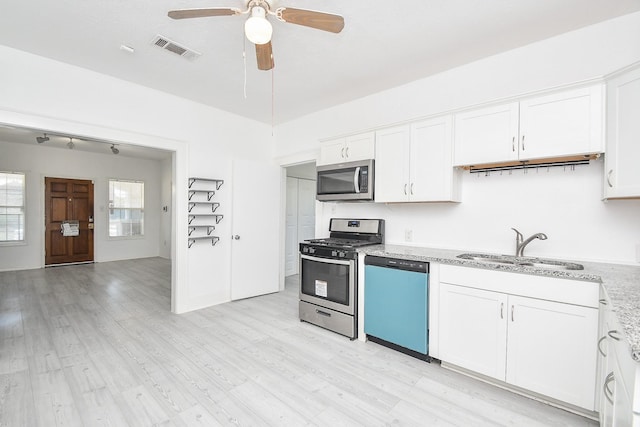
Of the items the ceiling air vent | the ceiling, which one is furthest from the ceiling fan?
the ceiling air vent

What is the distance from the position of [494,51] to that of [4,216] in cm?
905

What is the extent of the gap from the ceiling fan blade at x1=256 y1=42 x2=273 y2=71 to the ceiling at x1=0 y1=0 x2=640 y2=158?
1.06 feet

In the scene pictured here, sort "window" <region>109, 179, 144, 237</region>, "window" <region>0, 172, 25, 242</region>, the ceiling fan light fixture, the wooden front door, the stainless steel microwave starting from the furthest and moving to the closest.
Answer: "window" <region>109, 179, 144, 237</region> < the wooden front door < "window" <region>0, 172, 25, 242</region> < the stainless steel microwave < the ceiling fan light fixture

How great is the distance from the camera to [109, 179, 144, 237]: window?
24.6ft

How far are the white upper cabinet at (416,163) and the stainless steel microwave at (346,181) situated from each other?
106mm

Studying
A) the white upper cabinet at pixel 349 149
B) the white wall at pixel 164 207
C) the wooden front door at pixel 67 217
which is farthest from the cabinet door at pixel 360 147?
the wooden front door at pixel 67 217

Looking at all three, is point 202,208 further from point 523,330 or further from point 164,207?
point 164,207

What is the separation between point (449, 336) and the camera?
235cm

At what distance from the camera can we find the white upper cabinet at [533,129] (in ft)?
6.59

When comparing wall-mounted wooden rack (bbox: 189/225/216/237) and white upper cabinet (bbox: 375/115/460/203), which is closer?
white upper cabinet (bbox: 375/115/460/203)

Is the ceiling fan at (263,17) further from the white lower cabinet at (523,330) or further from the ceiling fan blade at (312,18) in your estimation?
the white lower cabinet at (523,330)

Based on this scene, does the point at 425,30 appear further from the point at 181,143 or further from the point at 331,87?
the point at 181,143

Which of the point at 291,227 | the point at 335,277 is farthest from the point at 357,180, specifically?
the point at 291,227

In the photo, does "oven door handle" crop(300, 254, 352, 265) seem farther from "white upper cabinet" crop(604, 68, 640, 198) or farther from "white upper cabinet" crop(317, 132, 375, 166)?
"white upper cabinet" crop(604, 68, 640, 198)
